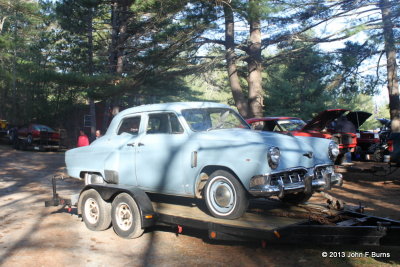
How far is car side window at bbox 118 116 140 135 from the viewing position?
734cm

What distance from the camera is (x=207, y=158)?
5953mm

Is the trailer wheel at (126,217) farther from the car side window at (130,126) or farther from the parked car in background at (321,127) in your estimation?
the parked car in background at (321,127)

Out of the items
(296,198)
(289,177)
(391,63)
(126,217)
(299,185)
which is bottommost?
(126,217)

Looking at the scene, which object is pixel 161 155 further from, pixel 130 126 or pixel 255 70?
pixel 255 70

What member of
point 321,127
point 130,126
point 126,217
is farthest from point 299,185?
point 321,127

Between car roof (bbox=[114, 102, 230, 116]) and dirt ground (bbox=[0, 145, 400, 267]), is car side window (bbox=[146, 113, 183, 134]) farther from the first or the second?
dirt ground (bbox=[0, 145, 400, 267])

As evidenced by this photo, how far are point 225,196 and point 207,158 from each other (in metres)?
0.62

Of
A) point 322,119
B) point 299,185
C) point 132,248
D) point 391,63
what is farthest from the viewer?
point 391,63

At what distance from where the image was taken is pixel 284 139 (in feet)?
19.6

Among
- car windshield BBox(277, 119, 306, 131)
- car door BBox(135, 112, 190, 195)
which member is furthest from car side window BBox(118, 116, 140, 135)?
car windshield BBox(277, 119, 306, 131)

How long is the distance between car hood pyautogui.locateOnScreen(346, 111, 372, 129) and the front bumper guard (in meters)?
8.18

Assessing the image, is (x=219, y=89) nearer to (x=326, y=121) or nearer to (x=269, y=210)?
(x=326, y=121)

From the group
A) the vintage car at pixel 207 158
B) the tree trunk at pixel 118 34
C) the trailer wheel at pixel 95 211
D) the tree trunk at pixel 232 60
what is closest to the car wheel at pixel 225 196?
the vintage car at pixel 207 158

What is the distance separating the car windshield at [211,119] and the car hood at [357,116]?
7981 mm
